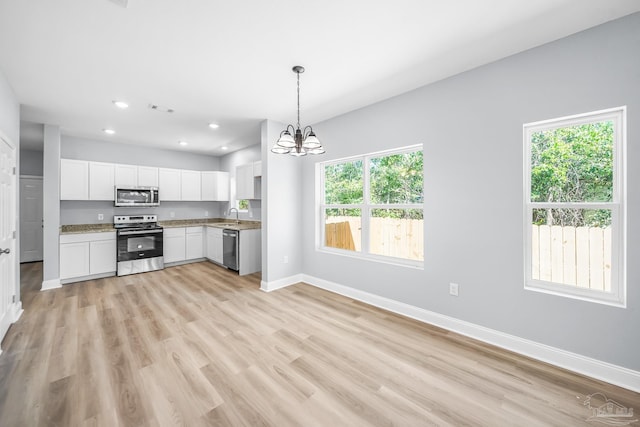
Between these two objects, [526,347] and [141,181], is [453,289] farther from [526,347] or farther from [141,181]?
[141,181]

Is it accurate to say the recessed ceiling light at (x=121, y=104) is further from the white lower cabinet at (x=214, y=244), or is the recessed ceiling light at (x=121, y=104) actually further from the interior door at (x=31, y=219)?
the interior door at (x=31, y=219)

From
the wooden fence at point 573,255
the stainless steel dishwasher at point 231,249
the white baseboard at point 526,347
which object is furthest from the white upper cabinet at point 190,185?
the wooden fence at point 573,255

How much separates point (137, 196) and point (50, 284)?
2.01 meters

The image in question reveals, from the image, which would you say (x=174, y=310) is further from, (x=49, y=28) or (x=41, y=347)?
(x=49, y=28)

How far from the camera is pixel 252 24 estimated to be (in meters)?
2.05

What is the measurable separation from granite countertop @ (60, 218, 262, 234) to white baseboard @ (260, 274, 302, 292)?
1.43 m

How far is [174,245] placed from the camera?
227 inches

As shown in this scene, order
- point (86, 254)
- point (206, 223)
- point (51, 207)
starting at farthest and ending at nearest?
point (206, 223)
point (86, 254)
point (51, 207)

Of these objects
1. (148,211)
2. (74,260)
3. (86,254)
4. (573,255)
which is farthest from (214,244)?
(573,255)

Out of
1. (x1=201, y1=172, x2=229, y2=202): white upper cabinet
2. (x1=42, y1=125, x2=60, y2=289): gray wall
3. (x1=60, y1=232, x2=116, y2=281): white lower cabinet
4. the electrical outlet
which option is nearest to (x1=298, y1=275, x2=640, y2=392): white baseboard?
the electrical outlet

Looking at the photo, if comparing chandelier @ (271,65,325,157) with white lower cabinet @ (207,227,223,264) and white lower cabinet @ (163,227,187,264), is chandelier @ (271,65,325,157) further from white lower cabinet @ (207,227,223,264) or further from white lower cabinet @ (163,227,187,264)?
white lower cabinet @ (163,227,187,264)

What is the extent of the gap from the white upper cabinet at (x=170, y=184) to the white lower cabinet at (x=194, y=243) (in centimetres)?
81

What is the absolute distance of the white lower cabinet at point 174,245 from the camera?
5.64 metres

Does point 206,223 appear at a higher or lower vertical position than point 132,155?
lower
